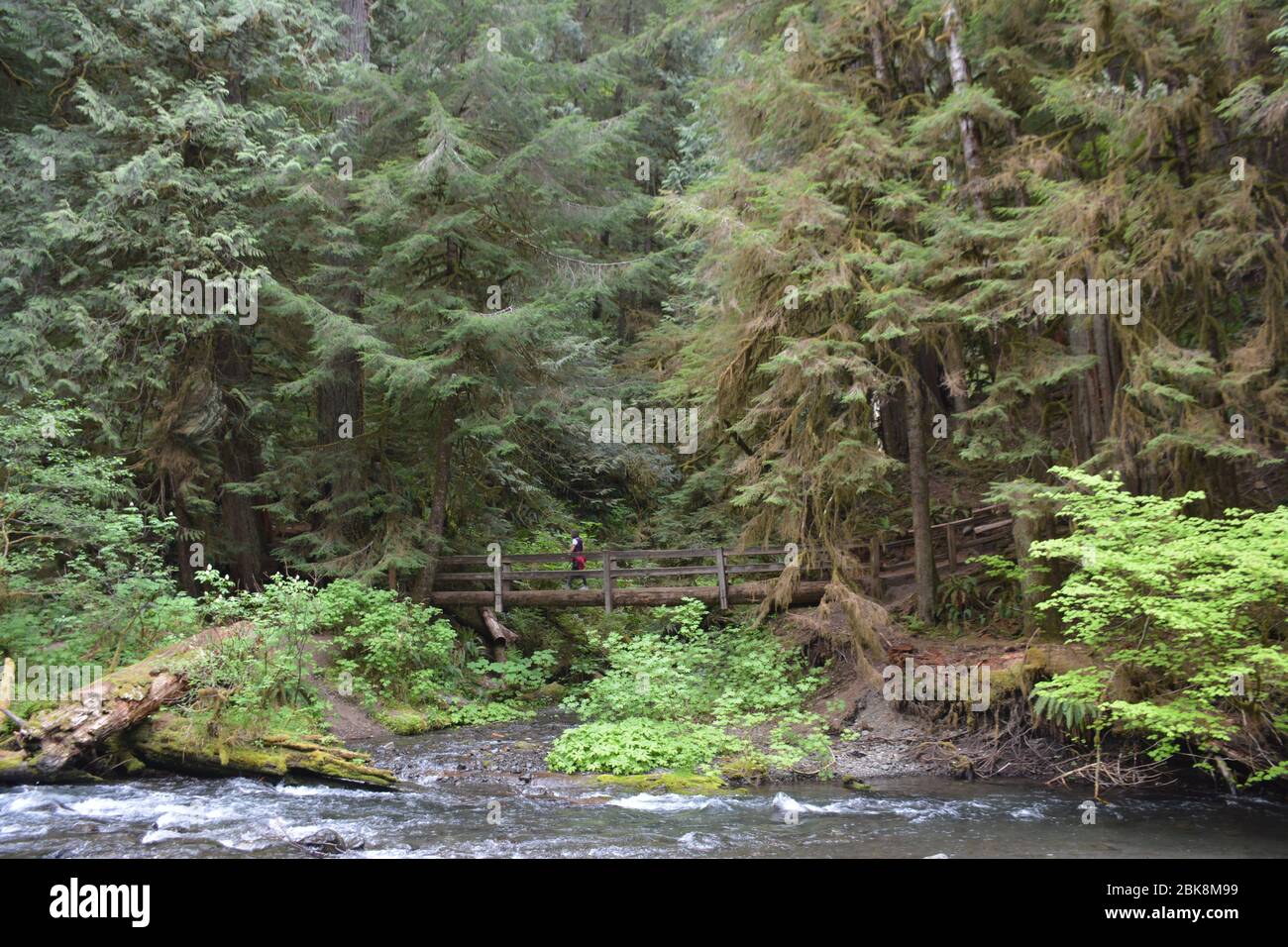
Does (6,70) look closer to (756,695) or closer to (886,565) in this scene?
(756,695)

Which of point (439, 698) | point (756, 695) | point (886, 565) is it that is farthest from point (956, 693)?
point (439, 698)

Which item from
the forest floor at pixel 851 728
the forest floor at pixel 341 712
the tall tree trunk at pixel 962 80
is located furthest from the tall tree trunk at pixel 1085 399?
the forest floor at pixel 341 712

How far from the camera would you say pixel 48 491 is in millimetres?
11812

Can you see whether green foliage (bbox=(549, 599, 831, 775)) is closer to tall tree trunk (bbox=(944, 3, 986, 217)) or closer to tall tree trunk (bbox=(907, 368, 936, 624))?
tall tree trunk (bbox=(907, 368, 936, 624))

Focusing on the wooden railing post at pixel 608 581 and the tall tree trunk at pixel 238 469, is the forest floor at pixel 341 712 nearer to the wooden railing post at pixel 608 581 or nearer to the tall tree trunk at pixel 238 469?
the tall tree trunk at pixel 238 469

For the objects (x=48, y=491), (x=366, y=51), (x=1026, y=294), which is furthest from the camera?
(x=366, y=51)

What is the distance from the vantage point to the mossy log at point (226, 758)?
941 centimetres

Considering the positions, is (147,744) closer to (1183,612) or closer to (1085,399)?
(1183,612)

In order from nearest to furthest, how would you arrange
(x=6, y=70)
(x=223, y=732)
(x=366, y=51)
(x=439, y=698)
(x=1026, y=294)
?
(x=223, y=732), (x=1026, y=294), (x=439, y=698), (x=6, y=70), (x=366, y=51)

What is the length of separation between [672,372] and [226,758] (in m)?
11.7

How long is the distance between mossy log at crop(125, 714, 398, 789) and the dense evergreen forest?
0.05 meters

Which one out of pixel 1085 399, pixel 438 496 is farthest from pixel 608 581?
pixel 1085 399

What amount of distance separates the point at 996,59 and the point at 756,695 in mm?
9844
